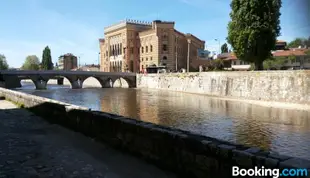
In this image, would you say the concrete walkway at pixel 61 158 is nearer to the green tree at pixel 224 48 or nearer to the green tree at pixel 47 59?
the green tree at pixel 224 48

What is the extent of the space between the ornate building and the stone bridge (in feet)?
40.3

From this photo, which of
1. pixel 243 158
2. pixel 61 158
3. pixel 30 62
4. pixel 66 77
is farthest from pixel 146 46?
pixel 243 158

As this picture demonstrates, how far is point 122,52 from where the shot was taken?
10531 centimetres

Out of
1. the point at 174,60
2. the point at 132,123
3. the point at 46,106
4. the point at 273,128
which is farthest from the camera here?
the point at 174,60

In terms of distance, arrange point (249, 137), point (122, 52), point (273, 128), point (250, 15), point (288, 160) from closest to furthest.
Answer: point (288, 160), point (249, 137), point (273, 128), point (250, 15), point (122, 52)

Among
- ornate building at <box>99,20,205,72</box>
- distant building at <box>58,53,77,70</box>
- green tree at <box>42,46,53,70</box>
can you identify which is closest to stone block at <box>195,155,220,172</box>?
ornate building at <box>99,20,205,72</box>

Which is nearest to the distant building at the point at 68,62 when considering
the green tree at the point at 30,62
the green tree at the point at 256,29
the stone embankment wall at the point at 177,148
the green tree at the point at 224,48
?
the green tree at the point at 30,62

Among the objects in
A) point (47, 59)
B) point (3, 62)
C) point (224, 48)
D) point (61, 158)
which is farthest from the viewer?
point (47, 59)

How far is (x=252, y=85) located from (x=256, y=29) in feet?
23.2

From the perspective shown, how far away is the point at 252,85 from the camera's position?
4009 cm

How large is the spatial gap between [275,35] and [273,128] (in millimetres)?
24955

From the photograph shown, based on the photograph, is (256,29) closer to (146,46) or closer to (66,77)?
(66,77)

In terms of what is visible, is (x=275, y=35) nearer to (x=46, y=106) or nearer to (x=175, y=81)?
(x=175, y=81)

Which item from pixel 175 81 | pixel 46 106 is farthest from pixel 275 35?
pixel 46 106
